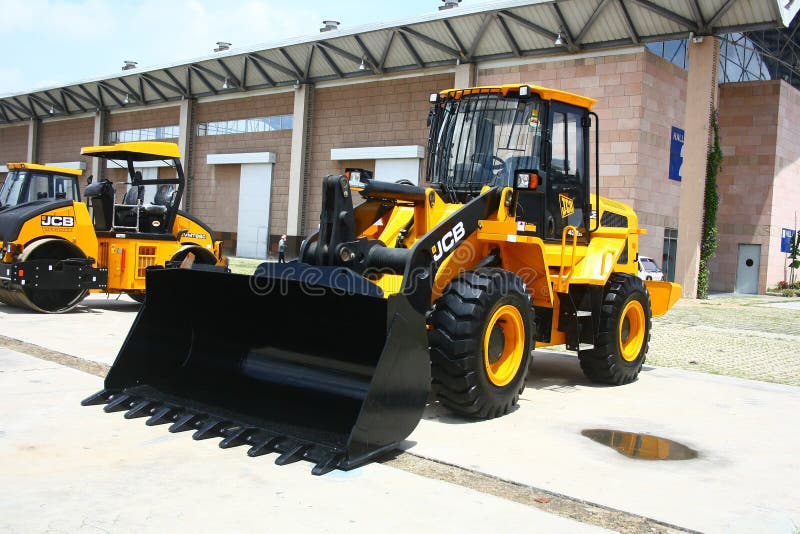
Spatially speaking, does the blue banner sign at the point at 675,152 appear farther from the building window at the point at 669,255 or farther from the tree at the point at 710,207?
the building window at the point at 669,255

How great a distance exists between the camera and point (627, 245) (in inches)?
326

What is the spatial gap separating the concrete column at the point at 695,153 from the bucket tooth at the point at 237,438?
1968 centimetres

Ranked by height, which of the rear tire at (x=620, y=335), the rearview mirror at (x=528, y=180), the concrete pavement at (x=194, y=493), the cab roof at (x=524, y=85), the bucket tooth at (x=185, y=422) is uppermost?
the cab roof at (x=524, y=85)

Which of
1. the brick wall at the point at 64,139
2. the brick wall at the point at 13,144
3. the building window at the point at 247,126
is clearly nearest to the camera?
the building window at the point at 247,126

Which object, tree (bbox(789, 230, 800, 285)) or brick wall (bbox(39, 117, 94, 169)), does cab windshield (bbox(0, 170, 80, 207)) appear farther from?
brick wall (bbox(39, 117, 94, 169))

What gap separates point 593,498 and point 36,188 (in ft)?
40.9

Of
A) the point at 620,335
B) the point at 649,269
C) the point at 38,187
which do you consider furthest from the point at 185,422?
the point at 649,269

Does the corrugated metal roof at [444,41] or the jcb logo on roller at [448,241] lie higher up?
the corrugated metal roof at [444,41]

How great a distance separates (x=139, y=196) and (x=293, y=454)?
30.5ft

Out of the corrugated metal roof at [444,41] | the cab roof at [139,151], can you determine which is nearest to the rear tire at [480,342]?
the cab roof at [139,151]

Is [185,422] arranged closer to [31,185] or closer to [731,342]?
[731,342]

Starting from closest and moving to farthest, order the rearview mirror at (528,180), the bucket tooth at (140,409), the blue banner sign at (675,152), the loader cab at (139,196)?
the bucket tooth at (140,409) → the rearview mirror at (528,180) → the loader cab at (139,196) → the blue banner sign at (675,152)

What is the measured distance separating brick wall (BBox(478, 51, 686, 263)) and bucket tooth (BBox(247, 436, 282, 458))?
63.0ft

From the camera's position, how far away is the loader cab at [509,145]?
22.9 ft
